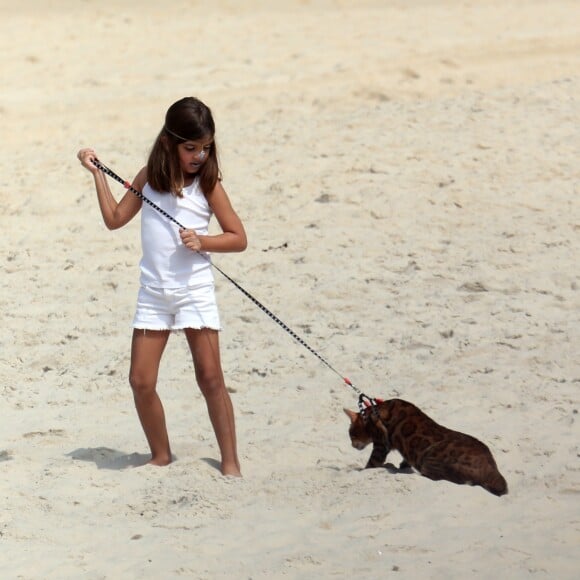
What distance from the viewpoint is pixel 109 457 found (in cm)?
636

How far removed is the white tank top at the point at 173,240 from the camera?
5.65m

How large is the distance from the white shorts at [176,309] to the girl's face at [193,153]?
54 cm

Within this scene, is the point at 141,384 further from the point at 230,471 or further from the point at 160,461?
the point at 230,471

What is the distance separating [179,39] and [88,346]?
8885 millimetres

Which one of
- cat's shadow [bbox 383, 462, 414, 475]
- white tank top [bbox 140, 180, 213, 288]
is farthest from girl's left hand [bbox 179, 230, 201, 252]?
cat's shadow [bbox 383, 462, 414, 475]

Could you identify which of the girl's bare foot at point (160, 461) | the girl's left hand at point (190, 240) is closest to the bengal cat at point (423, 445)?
the girl's bare foot at point (160, 461)

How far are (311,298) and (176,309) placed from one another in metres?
2.99

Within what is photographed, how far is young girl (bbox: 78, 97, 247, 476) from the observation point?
18.1 feet

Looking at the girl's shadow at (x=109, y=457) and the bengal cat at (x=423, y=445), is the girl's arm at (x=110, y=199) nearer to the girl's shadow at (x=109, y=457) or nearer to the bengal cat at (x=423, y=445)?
the girl's shadow at (x=109, y=457)

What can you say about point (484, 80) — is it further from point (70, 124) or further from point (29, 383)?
point (29, 383)

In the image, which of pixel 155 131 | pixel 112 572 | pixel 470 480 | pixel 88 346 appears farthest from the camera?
pixel 155 131

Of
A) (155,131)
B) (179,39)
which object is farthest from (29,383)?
(179,39)

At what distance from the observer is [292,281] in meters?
8.94

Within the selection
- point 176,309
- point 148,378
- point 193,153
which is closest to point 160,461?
point 148,378
